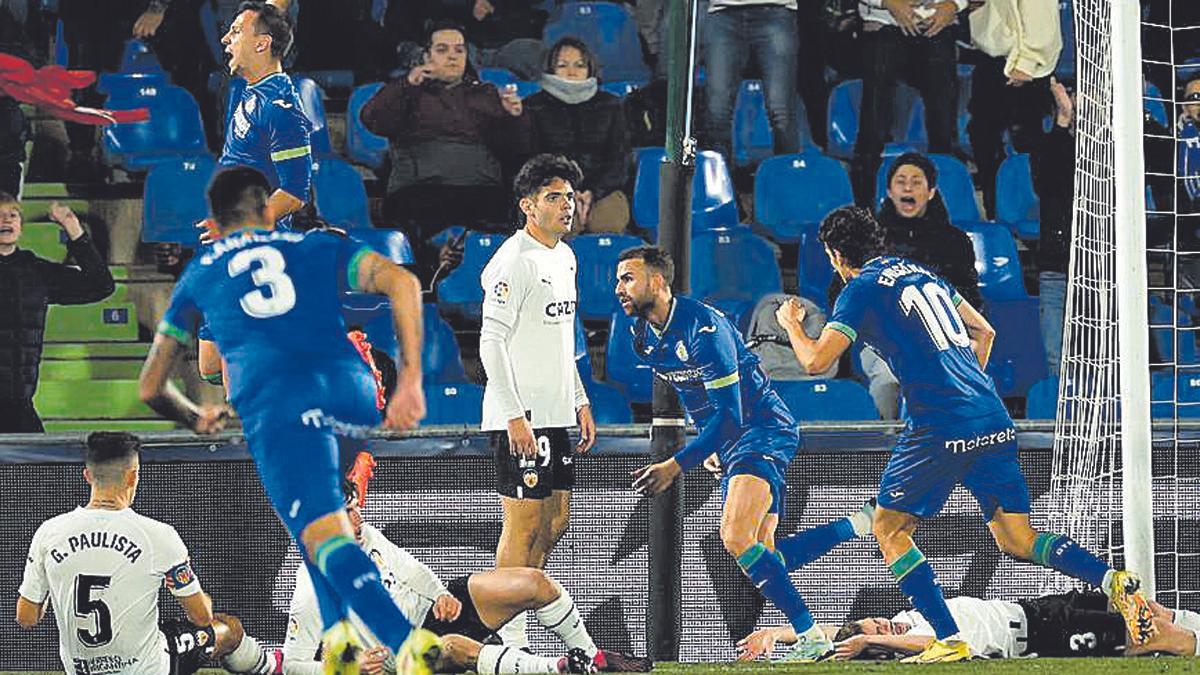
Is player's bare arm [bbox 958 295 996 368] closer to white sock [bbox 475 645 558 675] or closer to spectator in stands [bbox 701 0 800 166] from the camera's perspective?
white sock [bbox 475 645 558 675]

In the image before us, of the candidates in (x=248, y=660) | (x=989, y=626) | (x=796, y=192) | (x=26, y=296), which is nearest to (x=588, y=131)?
(x=796, y=192)

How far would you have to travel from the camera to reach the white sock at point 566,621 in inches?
277

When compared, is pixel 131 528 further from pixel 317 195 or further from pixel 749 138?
pixel 749 138

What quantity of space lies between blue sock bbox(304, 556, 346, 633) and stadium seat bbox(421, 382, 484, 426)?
3.07m

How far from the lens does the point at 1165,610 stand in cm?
743

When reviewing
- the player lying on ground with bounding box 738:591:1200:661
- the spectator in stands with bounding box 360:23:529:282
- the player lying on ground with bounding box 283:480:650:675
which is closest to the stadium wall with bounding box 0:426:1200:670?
the player lying on ground with bounding box 738:591:1200:661

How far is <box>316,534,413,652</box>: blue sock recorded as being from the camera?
17.6 ft

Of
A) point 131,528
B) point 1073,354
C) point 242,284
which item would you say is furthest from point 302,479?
point 1073,354

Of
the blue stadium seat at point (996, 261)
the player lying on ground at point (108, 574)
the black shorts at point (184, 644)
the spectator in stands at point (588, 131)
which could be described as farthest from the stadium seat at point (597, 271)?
the player lying on ground at point (108, 574)

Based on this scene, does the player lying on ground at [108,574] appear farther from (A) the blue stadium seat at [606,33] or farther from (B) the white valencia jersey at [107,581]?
(A) the blue stadium seat at [606,33]

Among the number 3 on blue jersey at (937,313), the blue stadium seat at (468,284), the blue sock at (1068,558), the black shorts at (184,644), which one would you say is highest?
the blue stadium seat at (468,284)

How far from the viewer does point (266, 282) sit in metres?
5.62

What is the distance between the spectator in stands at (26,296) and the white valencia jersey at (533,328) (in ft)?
7.83

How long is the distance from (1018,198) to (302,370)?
5632mm
